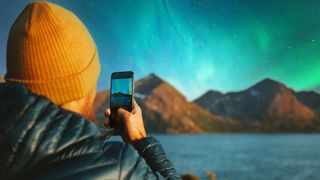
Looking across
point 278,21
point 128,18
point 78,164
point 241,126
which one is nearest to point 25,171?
point 78,164

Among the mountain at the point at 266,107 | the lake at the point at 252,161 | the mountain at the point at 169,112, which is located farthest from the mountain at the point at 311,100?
the mountain at the point at 169,112

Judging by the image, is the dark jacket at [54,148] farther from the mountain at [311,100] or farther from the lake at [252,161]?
the mountain at [311,100]

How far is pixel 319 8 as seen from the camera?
103ft

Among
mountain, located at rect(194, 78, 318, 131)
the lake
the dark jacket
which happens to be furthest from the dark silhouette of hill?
the dark jacket

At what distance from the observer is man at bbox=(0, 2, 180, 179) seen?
2.73 feet

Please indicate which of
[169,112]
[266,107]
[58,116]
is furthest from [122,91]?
[266,107]

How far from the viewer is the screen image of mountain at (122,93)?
41.9 inches

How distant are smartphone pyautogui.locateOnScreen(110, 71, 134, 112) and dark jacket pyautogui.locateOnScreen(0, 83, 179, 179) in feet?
0.59

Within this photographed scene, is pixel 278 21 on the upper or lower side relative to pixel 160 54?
upper

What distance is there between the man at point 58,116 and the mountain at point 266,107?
204ft

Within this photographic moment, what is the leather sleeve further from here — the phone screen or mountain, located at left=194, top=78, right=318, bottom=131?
mountain, located at left=194, top=78, right=318, bottom=131

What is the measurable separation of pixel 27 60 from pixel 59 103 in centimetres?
10

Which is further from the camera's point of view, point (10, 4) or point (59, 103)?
point (10, 4)

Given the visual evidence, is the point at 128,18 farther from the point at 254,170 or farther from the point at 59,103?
the point at 59,103
